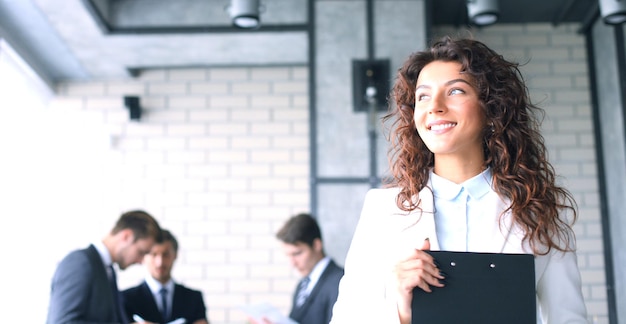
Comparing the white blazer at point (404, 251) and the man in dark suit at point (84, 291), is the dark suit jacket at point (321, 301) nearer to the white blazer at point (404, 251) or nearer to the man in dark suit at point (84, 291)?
the man in dark suit at point (84, 291)

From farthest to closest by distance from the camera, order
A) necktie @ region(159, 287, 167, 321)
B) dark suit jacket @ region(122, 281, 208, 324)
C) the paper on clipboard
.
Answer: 1. necktie @ region(159, 287, 167, 321)
2. dark suit jacket @ region(122, 281, 208, 324)
3. the paper on clipboard

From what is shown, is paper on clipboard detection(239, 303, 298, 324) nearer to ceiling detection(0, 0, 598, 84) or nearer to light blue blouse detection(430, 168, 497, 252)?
light blue blouse detection(430, 168, 497, 252)

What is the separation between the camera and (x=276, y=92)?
705 cm

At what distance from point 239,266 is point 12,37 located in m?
2.73

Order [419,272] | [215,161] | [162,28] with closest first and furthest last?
[419,272]
[162,28]
[215,161]

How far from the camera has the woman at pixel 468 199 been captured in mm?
1491

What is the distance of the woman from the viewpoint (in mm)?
1491

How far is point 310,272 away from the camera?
14.3 feet

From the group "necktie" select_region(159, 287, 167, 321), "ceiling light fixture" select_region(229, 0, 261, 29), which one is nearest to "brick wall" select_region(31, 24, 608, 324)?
"ceiling light fixture" select_region(229, 0, 261, 29)

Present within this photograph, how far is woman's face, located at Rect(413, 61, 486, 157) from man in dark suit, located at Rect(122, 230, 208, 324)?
3.29m

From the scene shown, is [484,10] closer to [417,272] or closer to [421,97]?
[421,97]

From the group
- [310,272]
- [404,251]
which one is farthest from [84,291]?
[404,251]

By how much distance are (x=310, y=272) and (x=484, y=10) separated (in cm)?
222

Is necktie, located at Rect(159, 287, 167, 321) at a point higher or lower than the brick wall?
lower
